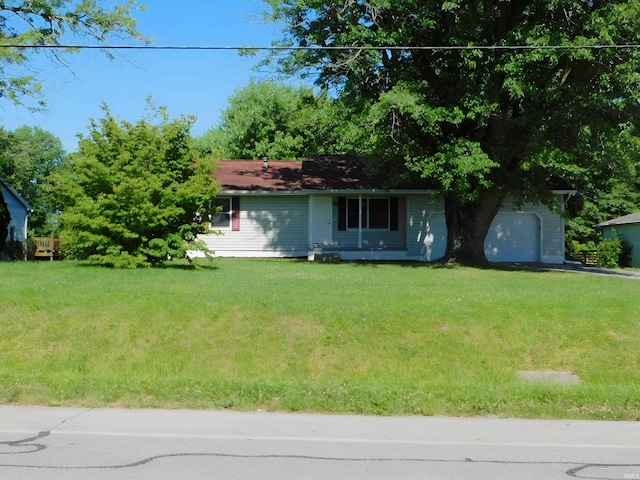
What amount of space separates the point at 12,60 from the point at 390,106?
11379mm

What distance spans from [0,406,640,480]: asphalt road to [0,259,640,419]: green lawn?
0.74 metres

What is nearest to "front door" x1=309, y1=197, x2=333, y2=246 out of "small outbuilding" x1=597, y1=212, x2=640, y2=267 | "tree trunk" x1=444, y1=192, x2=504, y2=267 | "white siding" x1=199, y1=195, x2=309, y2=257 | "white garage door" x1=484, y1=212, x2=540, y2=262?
"white siding" x1=199, y1=195, x2=309, y2=257

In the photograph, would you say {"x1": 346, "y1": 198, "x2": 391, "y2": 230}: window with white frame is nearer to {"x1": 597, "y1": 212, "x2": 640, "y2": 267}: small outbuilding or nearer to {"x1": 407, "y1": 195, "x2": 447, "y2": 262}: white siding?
{"x1": 407, "y1": 195, "x2": 447, "y2": 262}: white siding

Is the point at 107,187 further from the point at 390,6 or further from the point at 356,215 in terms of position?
the point at 356,215

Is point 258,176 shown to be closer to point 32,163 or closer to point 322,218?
point 322,218

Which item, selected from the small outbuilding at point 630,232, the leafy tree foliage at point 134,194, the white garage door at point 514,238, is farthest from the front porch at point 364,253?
the small outbuilding at point 630,232

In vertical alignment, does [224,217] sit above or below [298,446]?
above

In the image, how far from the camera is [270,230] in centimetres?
2986

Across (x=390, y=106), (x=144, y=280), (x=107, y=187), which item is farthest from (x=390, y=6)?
(x=144, y=280)

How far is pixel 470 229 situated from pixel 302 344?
1444 cm

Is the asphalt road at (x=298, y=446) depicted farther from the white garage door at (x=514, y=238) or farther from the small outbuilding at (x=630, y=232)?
the small outbuilding at (x=630, y=232)

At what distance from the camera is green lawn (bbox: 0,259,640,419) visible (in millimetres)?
9039

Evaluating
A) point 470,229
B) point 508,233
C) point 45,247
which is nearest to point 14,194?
point 45,247

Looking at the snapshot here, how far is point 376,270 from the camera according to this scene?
73.0 feet
